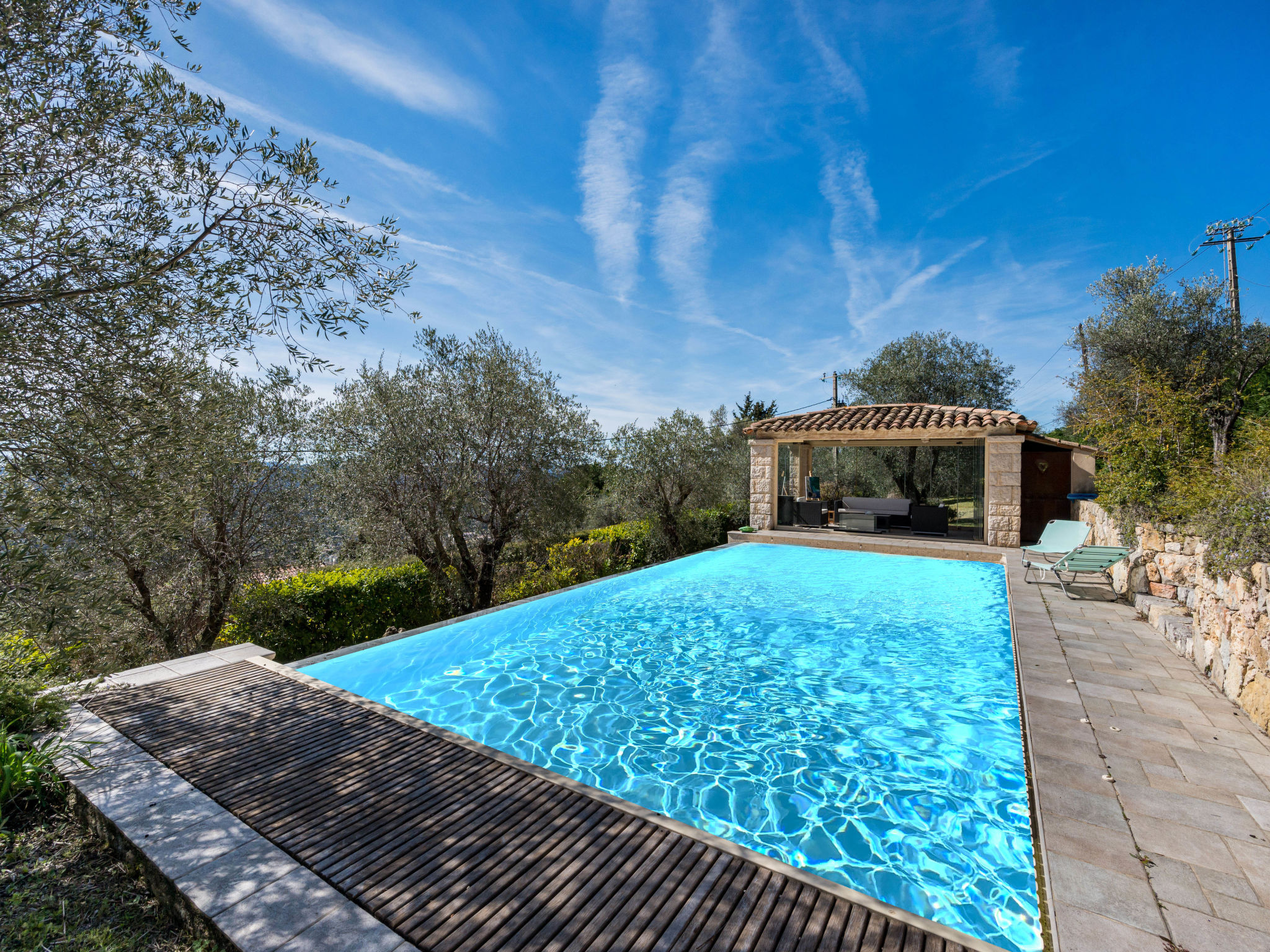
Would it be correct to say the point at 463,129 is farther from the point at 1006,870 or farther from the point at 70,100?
the point at 1006,870

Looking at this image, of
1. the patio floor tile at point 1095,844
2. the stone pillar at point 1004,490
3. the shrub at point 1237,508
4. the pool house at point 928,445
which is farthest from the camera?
the pool house at point 928,445

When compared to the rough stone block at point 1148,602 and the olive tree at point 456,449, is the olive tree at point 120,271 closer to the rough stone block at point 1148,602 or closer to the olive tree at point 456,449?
the olive tree at point 456,449

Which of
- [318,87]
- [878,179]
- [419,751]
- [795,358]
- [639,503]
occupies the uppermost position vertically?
[878,179]

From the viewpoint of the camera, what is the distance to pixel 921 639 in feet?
22.1

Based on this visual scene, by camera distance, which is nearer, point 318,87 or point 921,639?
point 318,87

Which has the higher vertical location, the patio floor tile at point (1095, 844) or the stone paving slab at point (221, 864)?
the patio floor tile at point (1095, 844)

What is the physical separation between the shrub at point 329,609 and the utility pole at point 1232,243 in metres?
19.4

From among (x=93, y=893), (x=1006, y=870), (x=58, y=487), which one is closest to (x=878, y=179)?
(x=1006, y=870)

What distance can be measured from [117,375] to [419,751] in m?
3.03

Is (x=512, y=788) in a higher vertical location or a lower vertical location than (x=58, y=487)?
lower

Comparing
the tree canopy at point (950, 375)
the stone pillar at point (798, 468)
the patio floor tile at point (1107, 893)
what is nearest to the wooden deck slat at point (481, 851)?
the patio floor tile at point (1107, 893)

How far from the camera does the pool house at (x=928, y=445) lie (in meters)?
12.0

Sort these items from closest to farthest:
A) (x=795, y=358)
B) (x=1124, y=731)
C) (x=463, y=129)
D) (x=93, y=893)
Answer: (x=93, y=893), (x=1124, y=731), (x=463, y=129), (x=795, y=358)

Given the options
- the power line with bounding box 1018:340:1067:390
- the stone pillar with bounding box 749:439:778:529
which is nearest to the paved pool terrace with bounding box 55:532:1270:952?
the stone pillar with bounding box 749:439:778:529
